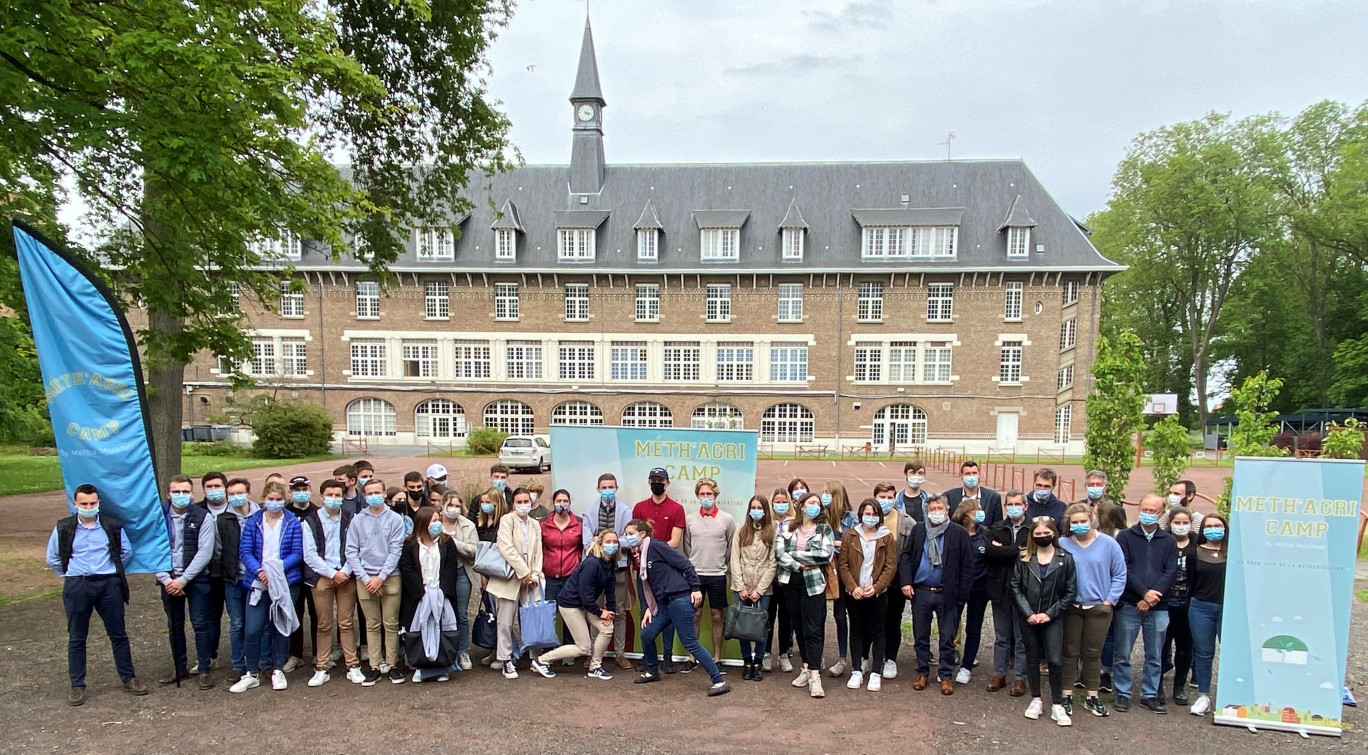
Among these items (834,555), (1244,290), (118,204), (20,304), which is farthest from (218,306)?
(1244,290)

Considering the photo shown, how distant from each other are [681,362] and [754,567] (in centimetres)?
3042

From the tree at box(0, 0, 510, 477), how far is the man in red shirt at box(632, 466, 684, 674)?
15.3 feet

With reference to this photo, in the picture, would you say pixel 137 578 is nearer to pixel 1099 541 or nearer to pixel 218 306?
pixel 218 306

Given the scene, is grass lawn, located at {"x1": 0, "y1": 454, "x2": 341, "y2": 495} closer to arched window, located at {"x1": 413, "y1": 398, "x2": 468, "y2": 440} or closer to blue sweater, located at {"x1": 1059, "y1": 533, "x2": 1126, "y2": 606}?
arched window, located at {"x1": 413, "y1": 398, "x2": 468, "y2": 440}

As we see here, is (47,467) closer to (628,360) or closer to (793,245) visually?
(628,360)

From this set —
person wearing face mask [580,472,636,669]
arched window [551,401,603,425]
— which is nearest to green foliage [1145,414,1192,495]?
person wearing face mask [580,472,636,669]

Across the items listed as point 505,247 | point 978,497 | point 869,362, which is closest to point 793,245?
point 869,362

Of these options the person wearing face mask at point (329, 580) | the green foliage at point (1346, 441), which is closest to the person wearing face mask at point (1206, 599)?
the green foliage at point (1346, 441)

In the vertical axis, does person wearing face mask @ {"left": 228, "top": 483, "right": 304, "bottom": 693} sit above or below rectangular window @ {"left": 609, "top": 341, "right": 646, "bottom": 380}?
below

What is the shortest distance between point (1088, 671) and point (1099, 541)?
1123 millimetres

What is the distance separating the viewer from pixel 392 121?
12914 millimetres

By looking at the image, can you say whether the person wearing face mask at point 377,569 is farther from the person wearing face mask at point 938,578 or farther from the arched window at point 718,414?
the arched window at point 718,414

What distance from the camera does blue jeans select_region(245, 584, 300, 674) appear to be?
20.6ft

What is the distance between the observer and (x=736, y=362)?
120 ft
